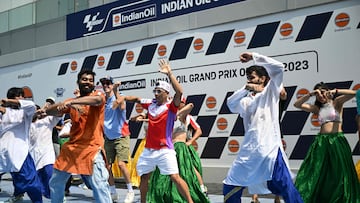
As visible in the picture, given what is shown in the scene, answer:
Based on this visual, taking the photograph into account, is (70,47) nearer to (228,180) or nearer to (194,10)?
(194,10)

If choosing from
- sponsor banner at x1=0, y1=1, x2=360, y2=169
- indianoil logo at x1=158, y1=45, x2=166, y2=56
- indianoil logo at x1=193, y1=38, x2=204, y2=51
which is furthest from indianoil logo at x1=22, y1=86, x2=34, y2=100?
indianoil logo at x1=193, y1=38, x2=204, y2=51

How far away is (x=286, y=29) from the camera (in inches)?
267

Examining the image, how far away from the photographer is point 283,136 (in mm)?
6641

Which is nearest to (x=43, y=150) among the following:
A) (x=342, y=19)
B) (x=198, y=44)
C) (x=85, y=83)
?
(x=85, y=83)

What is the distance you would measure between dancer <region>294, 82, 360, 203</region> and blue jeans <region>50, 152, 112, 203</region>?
2.02m

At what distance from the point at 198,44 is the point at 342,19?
8.45 ft

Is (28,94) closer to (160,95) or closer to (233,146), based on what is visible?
(233,146)

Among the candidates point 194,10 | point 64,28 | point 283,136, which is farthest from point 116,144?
point 64,28

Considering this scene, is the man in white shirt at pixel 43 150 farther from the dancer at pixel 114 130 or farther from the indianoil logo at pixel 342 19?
the indianoil logo at pixel 342 19

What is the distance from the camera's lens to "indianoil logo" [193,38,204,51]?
7.88 metres

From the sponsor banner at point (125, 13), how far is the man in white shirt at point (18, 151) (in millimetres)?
3647

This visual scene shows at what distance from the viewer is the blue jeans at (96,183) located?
4004 millimetres

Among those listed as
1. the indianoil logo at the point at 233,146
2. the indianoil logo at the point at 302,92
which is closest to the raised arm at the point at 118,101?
the indianoil logo at the point at 233,146

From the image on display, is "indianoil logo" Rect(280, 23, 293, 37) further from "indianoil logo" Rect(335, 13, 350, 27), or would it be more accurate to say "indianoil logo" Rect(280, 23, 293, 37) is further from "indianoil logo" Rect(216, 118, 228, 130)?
"indianoil logo" Rect(216, 118, 228, 130)
